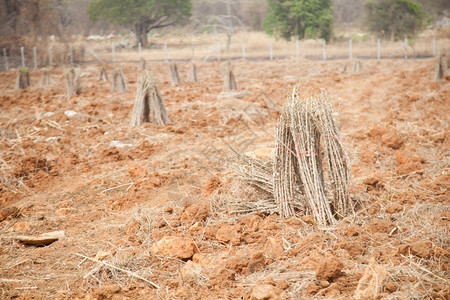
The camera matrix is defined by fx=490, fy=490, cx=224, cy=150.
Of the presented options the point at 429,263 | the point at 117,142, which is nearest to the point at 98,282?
the point at 429,263

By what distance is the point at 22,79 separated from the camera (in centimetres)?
1361

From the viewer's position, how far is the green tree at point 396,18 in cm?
2656

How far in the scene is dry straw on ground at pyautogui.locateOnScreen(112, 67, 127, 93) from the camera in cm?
1193

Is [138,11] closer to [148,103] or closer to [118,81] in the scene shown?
[118,81]

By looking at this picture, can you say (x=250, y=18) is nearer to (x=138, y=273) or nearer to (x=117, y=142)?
(x=117, y=142)

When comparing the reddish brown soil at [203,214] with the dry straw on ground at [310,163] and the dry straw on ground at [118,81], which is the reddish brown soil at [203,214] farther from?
the dry straw on ground at [118,81]

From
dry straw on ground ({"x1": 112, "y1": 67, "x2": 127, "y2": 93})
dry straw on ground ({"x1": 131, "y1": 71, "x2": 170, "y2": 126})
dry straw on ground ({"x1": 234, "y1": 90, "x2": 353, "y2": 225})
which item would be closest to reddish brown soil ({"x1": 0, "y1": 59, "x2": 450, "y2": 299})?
dry straw on ground ({"x1": 234, "y1": 90, "x2": 353, "y2": 225})

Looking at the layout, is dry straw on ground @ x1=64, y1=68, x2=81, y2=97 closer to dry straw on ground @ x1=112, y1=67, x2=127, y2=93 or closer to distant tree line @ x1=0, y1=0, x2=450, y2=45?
dry straw on ground @ x1=112, y1=67, x2=127, y2=93

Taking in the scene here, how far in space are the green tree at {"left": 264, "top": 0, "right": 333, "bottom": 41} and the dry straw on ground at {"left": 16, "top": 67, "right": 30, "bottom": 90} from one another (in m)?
17.0

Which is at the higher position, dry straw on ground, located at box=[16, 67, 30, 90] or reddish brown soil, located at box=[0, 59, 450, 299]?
dry straw on ground, located at box=[16, 67, 30, 90]

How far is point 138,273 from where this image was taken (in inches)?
133

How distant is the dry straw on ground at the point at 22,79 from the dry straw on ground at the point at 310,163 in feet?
37.3

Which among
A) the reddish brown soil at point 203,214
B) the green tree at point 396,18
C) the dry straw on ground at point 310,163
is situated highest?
the green tree at point 396,18

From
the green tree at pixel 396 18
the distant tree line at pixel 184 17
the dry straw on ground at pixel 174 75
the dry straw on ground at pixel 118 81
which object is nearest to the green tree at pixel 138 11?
the distant tree line at pixel 184 17
